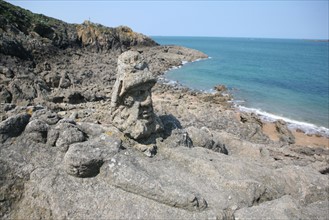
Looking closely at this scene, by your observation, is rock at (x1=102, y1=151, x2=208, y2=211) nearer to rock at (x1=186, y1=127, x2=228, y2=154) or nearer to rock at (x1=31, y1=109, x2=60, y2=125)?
rock at (x1=31, y1=109, x2=60, y2=125)

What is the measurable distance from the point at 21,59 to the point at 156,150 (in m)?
39.3

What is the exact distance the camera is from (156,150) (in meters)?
11.7

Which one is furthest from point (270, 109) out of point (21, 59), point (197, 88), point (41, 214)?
point (41, 214)

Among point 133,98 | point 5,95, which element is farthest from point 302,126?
point 5,95

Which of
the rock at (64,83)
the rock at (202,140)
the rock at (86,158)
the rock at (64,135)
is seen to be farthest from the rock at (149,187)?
the rock at (64,83)

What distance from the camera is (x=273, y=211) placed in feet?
30.2

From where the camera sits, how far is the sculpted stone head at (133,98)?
11.4 metres

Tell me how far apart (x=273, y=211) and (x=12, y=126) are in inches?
349

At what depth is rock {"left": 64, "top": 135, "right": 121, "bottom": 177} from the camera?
915cm

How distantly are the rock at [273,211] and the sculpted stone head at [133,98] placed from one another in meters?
4.73

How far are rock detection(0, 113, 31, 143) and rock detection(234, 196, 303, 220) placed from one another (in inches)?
298

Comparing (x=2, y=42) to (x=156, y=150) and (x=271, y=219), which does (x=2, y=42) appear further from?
(x=271, y=219)

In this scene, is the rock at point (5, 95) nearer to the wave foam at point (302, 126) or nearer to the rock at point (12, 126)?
the rock at point (12, 126)

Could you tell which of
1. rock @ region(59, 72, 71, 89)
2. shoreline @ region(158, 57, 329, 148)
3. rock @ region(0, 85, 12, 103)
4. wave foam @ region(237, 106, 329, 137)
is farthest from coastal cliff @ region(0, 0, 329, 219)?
wave foam @ region(237, 106, 329, 137)
